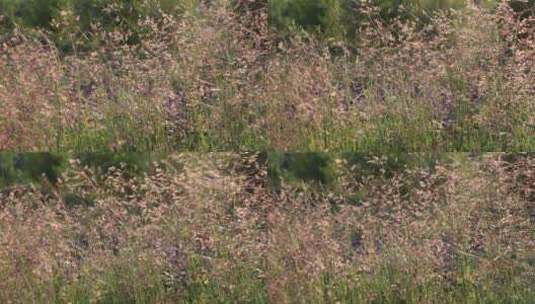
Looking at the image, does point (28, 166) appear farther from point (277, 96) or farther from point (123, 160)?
point (277, 96)

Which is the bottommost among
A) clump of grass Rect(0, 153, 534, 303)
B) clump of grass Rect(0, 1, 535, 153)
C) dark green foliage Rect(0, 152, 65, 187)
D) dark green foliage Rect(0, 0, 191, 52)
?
clump of grass Rect(0, 153, 534, 303)

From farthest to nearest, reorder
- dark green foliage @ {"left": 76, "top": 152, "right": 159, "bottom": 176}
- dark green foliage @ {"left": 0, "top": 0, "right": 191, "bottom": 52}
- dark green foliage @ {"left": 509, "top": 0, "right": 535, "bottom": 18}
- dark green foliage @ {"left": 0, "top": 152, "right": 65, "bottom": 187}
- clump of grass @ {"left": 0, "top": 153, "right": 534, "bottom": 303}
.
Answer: dark green foliage @ {"left": 0, "top": 0, "right": 191, "bottom": 52}
dark green foliage @ {"left": 509, "top": 0, "right": 535, "bottom": 18}
dark green foliage @ {"left": 0, "top": 152, "right": 65, "bottom": 187}
dark green foliage @ {"left": 76, "top": 152, "right": 159, "bottom": 176}
clump of grass @ {"left": 0, "top": 153, "right": 534, "bottom": 303}

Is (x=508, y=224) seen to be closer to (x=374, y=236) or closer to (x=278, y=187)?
(x=374, y=236)

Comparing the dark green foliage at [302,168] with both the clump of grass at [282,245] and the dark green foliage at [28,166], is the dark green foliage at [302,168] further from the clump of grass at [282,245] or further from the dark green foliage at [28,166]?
the dark green foliage at [28,166]

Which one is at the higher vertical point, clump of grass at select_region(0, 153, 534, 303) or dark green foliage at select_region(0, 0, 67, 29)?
dark green foliage at select_region(0, 0, 67, 29)

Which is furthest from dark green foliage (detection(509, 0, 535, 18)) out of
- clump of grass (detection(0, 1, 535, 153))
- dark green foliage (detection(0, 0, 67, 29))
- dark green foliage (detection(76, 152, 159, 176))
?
dark green foliage (detection(0, 0, 67, 29))

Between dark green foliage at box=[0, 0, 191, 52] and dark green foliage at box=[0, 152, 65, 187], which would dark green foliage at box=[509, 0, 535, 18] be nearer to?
dark green foliage at box=[0, 0, 191, 52]

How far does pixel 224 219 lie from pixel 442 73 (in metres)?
2.02

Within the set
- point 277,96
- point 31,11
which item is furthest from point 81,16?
point 277,96

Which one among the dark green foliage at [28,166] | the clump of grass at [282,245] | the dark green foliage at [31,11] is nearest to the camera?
the clump of grass at [282,245]

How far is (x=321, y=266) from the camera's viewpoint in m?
5.32

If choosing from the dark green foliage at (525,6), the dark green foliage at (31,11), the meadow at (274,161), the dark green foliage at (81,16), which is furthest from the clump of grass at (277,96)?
the dark green foliage at (31,11)

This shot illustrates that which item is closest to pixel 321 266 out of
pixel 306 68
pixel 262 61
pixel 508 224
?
pixel 508 224

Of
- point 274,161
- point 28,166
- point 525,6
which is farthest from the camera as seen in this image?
point 525,6
